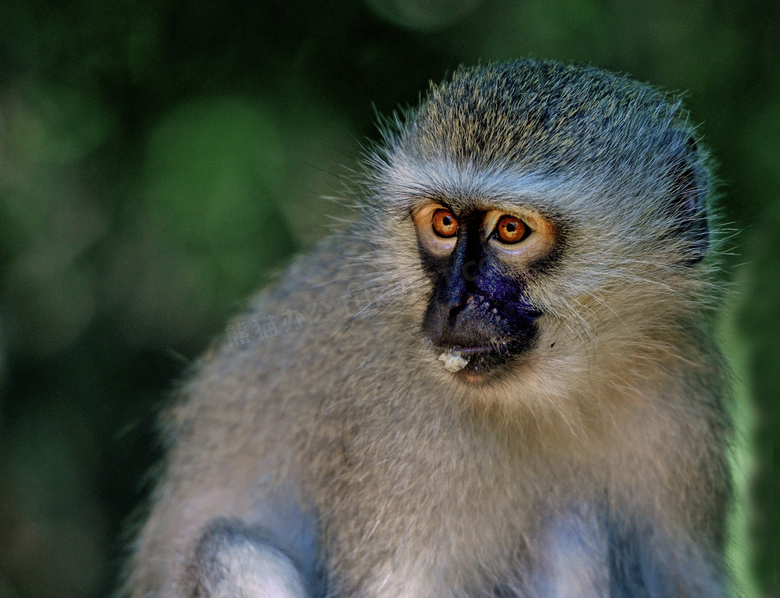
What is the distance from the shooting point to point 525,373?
2381mm

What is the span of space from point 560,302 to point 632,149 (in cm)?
53

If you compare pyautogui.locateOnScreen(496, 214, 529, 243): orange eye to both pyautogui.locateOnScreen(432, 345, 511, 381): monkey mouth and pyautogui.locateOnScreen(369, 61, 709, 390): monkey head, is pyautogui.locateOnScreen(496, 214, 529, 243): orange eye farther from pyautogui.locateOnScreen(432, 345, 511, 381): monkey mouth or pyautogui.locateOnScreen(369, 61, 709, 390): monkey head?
pyautogui.locateOnScreen(432, 345, 511, 381): monkey mouth

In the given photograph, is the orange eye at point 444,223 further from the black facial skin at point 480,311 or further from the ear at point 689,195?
the ear at point 689,195

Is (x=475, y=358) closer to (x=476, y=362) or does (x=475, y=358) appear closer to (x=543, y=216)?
(x=476, y=362)

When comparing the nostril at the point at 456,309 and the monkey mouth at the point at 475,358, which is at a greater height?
the nostril at the point at 456,309

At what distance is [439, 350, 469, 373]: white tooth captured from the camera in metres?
2.26

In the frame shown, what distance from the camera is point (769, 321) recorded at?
277 centimetres

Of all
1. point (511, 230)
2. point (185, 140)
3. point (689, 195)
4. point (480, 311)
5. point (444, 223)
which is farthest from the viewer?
point (185, 140)

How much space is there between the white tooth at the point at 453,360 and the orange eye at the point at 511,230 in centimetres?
32

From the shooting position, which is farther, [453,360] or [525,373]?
A: [525,373]

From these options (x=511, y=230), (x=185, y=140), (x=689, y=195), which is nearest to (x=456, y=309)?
(x=511, y=230)

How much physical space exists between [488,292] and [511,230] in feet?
0.65

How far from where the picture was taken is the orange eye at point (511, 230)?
2.33 metres

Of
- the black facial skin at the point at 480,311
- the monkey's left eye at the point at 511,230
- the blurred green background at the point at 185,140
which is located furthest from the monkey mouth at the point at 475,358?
the blurred green background at the point at 185,140
